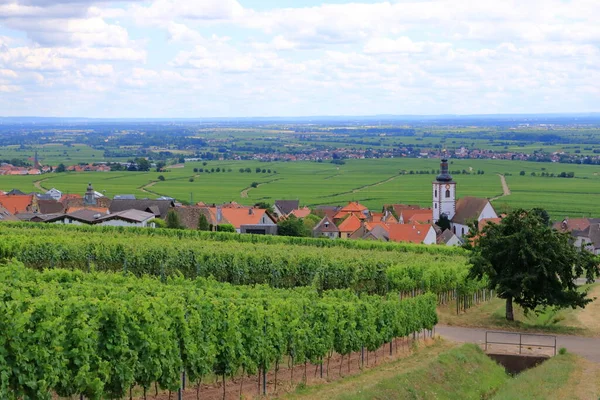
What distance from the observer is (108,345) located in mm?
19422

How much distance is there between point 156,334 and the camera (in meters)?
20.5

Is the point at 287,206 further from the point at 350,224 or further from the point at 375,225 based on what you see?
the point at 375,225

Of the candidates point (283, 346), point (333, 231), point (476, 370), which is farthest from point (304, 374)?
point (333, 231)

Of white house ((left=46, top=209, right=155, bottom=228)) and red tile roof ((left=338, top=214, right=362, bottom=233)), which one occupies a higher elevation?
white house ((left=46, top=209, right=155, bottom=228))

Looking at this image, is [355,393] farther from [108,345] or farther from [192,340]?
[108,345]

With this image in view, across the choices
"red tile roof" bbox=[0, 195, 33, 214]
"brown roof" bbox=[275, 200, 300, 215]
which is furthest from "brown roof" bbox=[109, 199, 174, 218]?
"brown roof" bbox=[275, 200, 300, 215]

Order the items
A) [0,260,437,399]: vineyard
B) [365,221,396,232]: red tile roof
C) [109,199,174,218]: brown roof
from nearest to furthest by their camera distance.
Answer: [0,260,437,399]: vineyard → [109,199,174,218]: brown roof → [365,221,396,232]: red tile roof

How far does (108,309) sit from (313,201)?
12505cm

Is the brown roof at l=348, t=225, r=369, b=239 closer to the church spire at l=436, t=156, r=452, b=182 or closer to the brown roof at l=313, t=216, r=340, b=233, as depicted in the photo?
the brown roof at l=313, t=216, r=340, b=233

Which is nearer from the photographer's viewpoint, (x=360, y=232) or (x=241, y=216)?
(x=241, y=216)

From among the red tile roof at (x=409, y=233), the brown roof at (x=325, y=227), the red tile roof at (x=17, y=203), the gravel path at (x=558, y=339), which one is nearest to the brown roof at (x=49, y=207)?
the red tile roof at (x=17, y=203)

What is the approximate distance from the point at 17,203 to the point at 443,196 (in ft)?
161

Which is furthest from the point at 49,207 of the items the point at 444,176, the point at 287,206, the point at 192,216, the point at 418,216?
the point at 444,176

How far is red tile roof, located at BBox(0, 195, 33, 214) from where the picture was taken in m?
96.7
